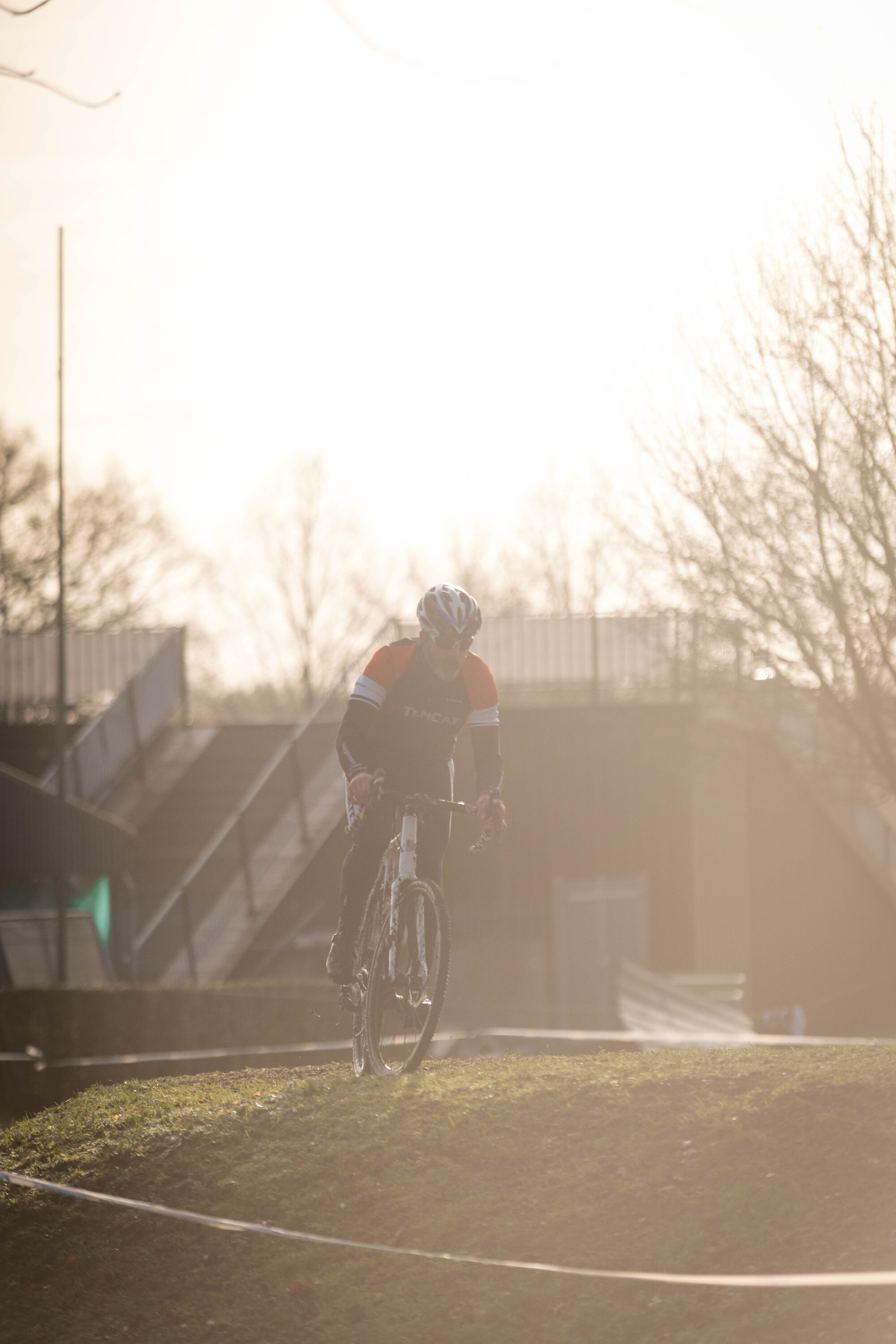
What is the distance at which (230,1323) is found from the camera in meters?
5.55

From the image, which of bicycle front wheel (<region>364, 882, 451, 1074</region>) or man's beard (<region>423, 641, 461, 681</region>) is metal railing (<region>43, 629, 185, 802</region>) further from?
man's beard (<region>423, 641, 461, 681</region>)

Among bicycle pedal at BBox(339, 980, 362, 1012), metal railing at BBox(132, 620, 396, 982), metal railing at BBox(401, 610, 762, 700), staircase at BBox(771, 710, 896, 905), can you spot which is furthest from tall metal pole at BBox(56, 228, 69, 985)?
bicycle pedal at BBox(339, 980, 362, 1012)

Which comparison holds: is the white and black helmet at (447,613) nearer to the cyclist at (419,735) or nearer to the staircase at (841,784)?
the cyclist at (419,735)

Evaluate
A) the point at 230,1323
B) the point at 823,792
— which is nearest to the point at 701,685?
the point at 823,792

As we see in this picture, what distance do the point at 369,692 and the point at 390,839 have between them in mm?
833

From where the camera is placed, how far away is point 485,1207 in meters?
6.03

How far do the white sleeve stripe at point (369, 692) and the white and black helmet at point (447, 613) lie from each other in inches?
15.0

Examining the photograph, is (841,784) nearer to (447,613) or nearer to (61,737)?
(61,737)

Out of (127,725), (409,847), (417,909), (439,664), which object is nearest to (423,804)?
(409,847)

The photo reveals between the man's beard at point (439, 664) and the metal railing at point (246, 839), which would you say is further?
the metal railing at point (246, 839)

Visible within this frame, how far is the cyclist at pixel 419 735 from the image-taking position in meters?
7.40

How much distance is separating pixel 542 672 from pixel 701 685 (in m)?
8.50

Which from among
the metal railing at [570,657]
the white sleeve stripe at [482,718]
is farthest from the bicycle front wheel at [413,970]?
the metal railing at [570,657]

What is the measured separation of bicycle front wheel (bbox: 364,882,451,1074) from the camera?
24.6 feet
